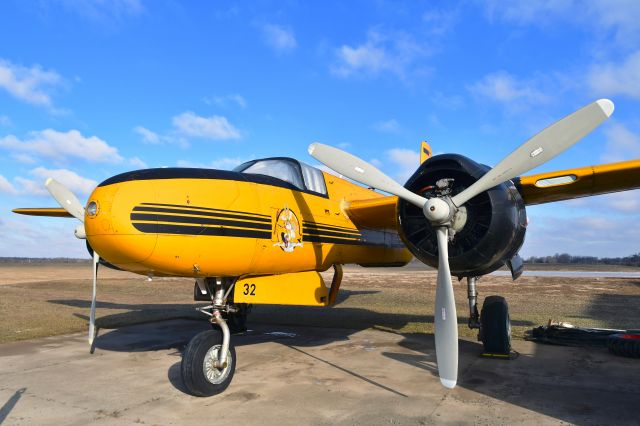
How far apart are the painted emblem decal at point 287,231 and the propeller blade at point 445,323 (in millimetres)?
2592

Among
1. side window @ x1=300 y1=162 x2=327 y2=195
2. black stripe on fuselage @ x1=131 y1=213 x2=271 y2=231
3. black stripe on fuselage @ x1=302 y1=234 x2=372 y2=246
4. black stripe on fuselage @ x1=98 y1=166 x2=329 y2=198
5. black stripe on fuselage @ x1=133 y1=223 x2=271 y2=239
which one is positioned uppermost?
side window @ x1=300 y1=162 x2=327 y2=195

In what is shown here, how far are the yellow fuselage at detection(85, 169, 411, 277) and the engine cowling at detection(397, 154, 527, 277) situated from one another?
6.42 ft

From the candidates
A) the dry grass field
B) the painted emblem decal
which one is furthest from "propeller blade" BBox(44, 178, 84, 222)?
the painted emblem decal

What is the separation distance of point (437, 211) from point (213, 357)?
3.90m

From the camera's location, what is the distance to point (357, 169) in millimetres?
7934

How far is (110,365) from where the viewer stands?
806 cm

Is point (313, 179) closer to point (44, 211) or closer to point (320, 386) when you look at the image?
point (320, 386)

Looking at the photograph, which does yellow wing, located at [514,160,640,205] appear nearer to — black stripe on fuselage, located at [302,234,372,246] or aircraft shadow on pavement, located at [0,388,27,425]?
black stripe on fuselage, located at [302,234,372,246]

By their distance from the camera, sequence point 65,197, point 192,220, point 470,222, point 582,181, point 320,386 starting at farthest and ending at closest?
point 65,197 < point 582,181 < point 470,222 < point 320,386 < point 192,220

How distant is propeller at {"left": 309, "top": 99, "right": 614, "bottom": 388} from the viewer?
6.04 metres

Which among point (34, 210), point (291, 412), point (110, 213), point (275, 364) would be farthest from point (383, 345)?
point (34, 210)

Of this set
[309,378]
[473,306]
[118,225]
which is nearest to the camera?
[118,225]

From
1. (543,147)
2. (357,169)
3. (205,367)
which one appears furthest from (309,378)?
(543,147)

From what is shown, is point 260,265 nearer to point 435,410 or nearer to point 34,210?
point 435,410
